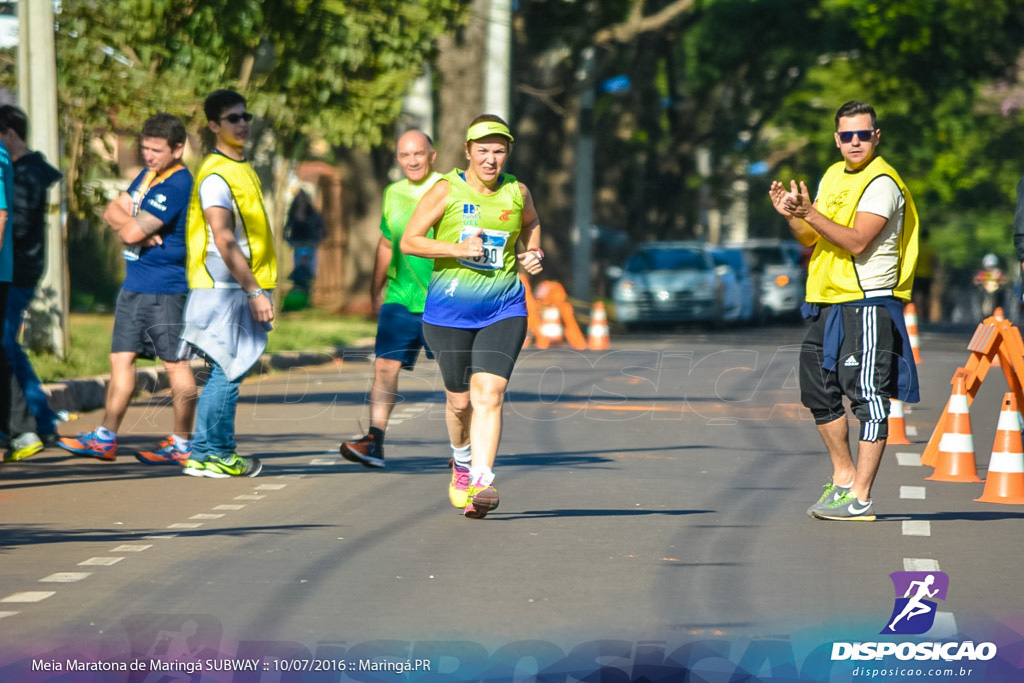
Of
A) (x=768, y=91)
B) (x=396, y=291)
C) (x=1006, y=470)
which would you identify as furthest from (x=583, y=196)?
(x=1006, y=470)

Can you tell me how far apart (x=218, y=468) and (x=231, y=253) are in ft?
4.11

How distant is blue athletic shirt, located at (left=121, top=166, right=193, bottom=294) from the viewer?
1079cm

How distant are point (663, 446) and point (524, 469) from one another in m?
1.67

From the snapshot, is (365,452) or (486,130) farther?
(365,452)

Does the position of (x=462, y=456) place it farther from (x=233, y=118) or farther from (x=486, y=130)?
(x=233, y=118)

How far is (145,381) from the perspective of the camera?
16297mm

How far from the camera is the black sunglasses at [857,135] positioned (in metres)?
8.83

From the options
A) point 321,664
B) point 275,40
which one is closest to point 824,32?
point 275,40

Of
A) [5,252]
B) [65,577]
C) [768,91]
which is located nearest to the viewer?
[65,577]

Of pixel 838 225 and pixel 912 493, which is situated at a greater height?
pixel 838 225

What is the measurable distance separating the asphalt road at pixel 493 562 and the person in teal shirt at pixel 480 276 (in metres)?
0.51

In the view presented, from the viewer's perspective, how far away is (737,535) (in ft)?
27.9

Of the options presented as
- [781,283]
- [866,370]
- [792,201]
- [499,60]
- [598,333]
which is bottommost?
[598,333]

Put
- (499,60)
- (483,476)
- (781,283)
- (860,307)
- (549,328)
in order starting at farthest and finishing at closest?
(781,283) → (499,60) → (549,328) → (860,307) → (483,476)
